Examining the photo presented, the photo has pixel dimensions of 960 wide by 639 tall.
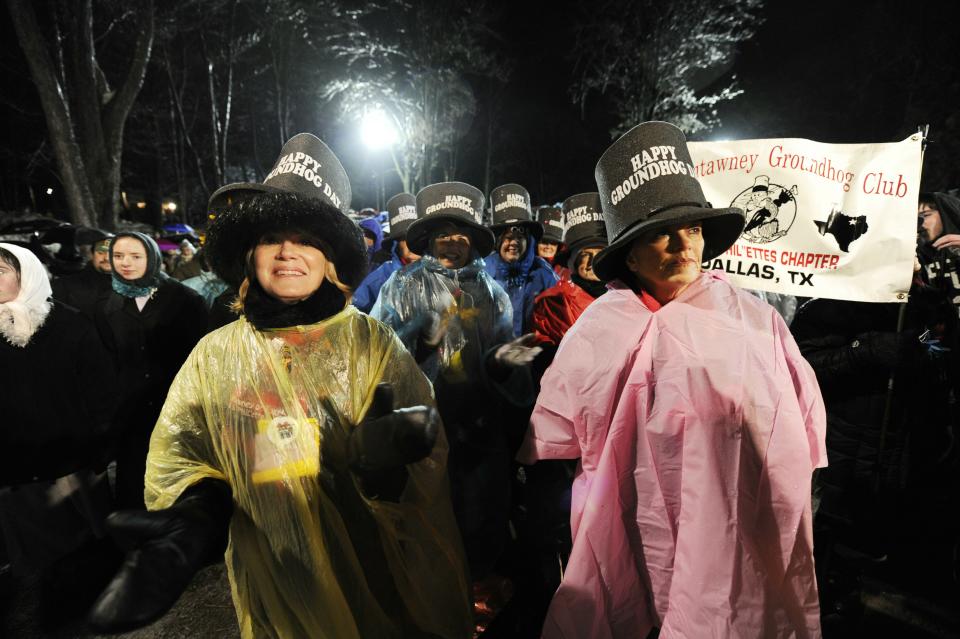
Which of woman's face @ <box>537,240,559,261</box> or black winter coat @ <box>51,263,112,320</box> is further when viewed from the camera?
woman's face @ <box>537,240,559,261</box>

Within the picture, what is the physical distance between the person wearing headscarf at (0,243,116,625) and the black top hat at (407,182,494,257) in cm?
237

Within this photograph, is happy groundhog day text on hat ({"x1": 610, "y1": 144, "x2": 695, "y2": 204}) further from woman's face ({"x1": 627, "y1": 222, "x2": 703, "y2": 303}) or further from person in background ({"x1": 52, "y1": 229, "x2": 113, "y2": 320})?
person in background ({"x1": 52, "y1": 229, "x2": 113, "y2": 320})

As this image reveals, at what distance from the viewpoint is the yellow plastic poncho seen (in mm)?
1560

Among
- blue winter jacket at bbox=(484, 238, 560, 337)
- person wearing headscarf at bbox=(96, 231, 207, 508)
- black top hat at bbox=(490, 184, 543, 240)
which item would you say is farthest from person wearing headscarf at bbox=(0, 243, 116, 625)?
black top hat at bbox=(490, 184, 543, 240)

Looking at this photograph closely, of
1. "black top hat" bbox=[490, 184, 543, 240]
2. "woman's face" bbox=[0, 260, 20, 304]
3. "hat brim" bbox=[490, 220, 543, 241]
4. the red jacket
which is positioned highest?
"black top hat" bbox=[490, 184, 543, 240]

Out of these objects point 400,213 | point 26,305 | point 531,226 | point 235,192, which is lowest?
point 26,305

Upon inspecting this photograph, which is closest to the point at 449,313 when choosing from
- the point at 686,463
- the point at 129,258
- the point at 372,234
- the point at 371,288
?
the point at 686,463

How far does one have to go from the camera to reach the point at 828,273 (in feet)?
8.34

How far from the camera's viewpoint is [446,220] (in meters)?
3.14

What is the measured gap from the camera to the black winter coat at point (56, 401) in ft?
8.91

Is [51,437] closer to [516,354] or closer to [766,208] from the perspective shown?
[516,354]

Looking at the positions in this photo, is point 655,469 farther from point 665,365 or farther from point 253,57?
point 253,57

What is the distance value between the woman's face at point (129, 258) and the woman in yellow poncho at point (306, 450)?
2661 millimetres

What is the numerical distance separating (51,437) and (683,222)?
3837mm
